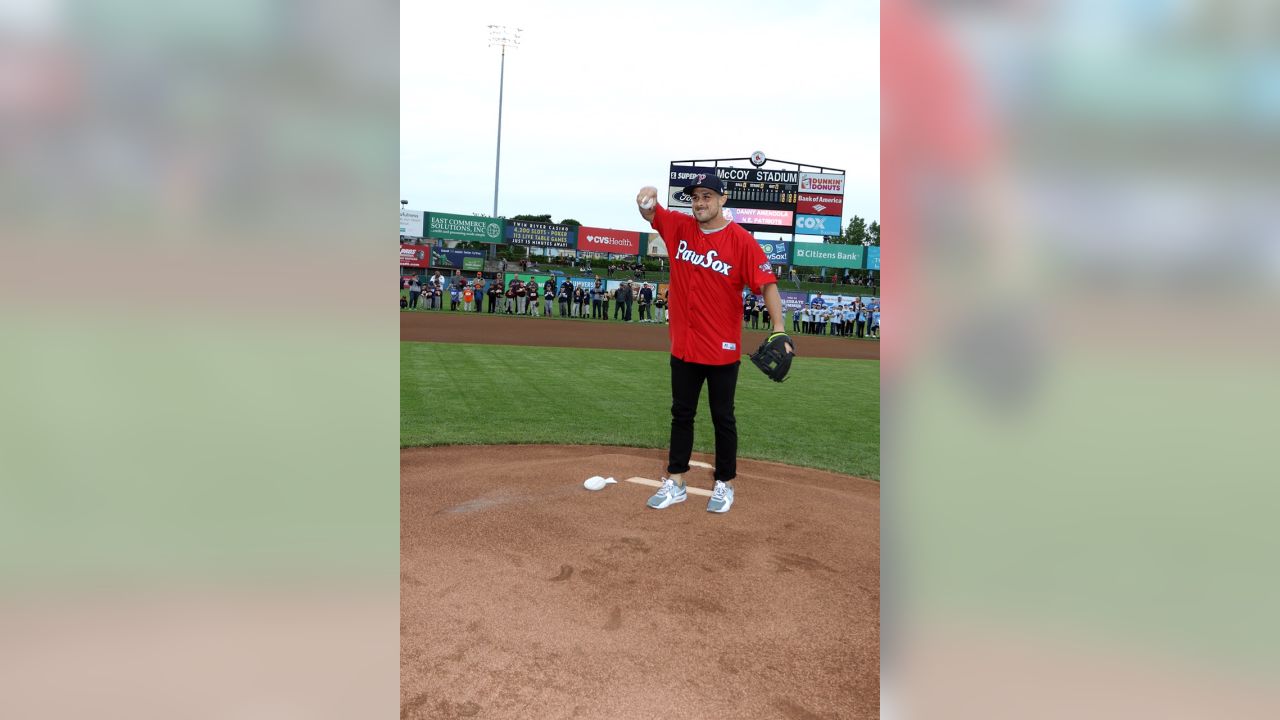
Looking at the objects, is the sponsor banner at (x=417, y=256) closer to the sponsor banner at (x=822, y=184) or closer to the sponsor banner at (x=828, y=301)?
the sponsor banner at (x=828, y=301)

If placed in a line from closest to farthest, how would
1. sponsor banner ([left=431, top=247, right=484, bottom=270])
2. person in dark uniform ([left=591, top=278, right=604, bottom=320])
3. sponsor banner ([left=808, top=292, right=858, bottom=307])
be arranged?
person in dark uniform ([left=591, top=278, right=604, bottom=320]) → sponsor banner ([left=808, top=292, right=858, bottom=307]) → sponsor banner ([left=431, top=247, right=484, bottom=270])

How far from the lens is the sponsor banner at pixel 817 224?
114ft

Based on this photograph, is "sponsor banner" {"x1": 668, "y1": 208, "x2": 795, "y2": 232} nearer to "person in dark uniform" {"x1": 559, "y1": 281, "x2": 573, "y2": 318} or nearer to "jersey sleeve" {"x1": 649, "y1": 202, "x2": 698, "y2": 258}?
"person in dark uniform" {"x1": 559, "y1": 281, "x2": 573, "y2": 318}

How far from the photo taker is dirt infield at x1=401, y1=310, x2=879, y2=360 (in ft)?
57.0

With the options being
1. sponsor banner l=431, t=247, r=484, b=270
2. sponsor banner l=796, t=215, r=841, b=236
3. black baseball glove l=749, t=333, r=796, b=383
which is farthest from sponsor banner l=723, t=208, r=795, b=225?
black baseball glove l=749, t=333, r=796, b=383

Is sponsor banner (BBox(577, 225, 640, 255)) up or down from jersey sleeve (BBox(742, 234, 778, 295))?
up

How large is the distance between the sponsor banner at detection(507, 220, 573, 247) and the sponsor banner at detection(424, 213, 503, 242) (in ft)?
4.40

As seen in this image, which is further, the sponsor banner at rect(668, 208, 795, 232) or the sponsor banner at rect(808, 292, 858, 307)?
the sponsor banner at rect(668, 208, 795, 232)

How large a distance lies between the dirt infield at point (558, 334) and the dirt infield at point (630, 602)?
488 inches
